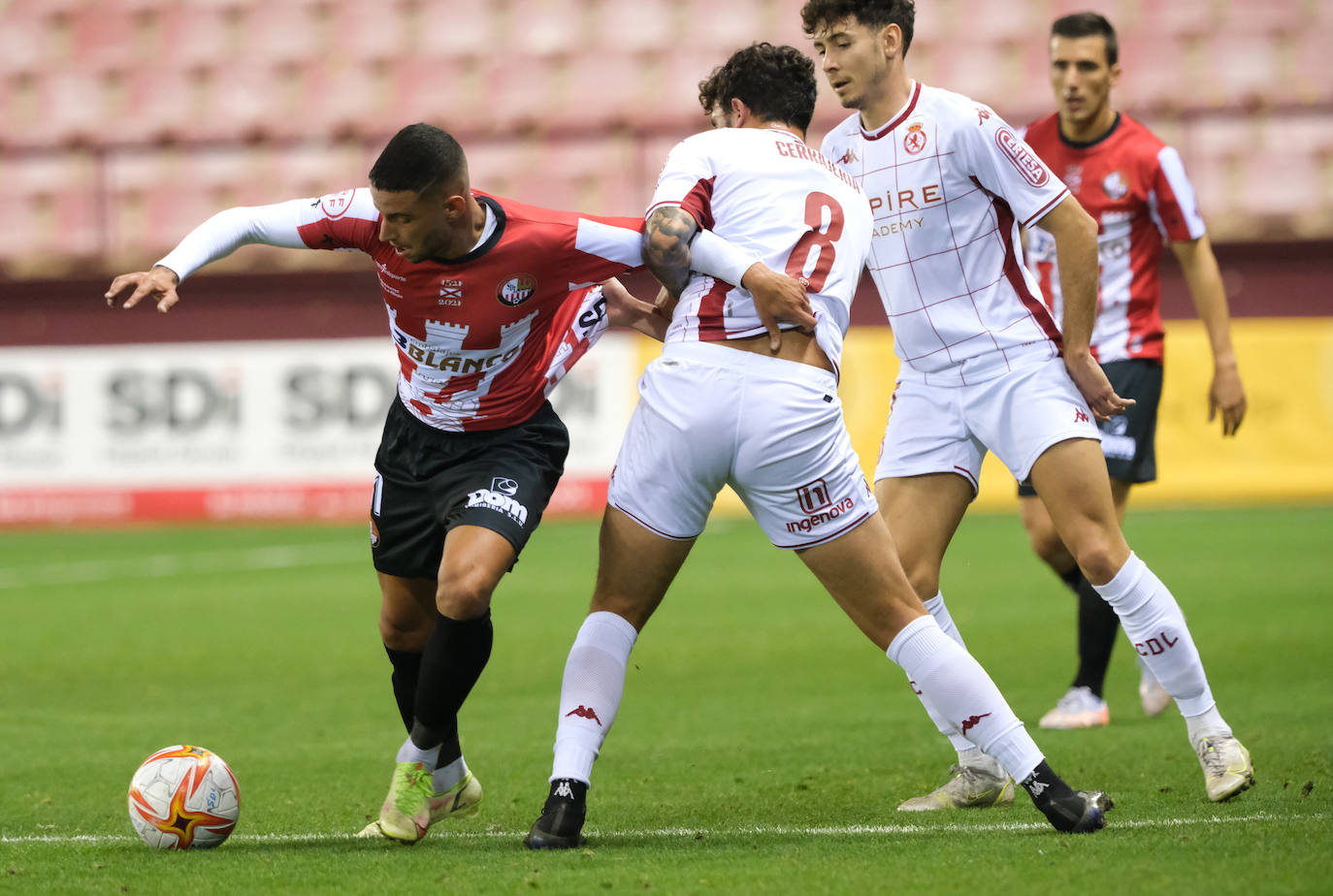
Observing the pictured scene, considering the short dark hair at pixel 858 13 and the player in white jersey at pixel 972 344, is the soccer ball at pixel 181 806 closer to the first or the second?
the player in white jersey at pixel 972 344

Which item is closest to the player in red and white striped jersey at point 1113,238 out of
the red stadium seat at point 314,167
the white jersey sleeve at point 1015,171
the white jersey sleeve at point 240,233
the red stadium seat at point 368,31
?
the white jersey sleeve at point 1015,171

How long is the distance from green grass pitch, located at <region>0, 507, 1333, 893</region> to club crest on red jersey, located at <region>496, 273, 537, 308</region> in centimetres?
146

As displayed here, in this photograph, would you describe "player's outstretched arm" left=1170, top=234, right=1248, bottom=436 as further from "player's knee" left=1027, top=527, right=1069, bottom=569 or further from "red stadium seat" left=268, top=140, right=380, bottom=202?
"red stadium seat" left=268, top=140, right=380, bottom=202

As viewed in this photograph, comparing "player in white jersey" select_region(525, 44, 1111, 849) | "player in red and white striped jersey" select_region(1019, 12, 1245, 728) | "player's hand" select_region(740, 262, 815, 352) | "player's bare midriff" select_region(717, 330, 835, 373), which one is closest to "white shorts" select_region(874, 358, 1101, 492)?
"player in white jersey" select_region(525, 44, 1111, 849)

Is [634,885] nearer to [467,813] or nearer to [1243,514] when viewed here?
[467,813]

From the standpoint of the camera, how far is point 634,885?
12.0 ft

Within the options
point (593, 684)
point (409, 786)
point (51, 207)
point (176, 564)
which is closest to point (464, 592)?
point (593, 684)

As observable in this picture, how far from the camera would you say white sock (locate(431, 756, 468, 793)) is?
15.3 ft

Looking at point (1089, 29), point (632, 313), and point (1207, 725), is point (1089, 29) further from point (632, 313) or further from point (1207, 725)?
point (1207, 725)

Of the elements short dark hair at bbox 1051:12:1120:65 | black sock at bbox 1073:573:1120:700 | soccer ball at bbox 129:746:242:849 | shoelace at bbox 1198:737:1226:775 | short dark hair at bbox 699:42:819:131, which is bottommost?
black sock at bbox 1073:573:1120:700

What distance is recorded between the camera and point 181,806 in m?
4.23

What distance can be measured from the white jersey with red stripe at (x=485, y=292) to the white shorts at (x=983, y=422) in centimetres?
111

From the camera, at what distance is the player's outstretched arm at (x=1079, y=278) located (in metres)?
4.63

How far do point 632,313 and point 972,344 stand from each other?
3.37 feet
